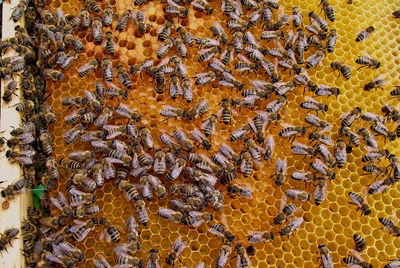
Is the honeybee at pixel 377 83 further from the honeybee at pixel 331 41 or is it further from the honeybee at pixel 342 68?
the honeybee at pixel 331 41

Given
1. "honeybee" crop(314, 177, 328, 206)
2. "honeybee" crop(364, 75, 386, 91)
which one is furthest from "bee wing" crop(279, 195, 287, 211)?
"honeybee" crop(364, 75, 386, 91)

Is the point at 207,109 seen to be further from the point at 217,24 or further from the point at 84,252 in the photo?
the point at 84,252

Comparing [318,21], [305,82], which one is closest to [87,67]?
[305,82]

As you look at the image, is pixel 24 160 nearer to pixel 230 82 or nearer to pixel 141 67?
pixel 141 67

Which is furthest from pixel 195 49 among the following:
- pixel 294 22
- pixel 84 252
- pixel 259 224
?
pixel 84 252

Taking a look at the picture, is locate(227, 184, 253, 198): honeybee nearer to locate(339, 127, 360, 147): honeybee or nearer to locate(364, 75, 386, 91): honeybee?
locate(339, 127, 360, 147): honeybee
